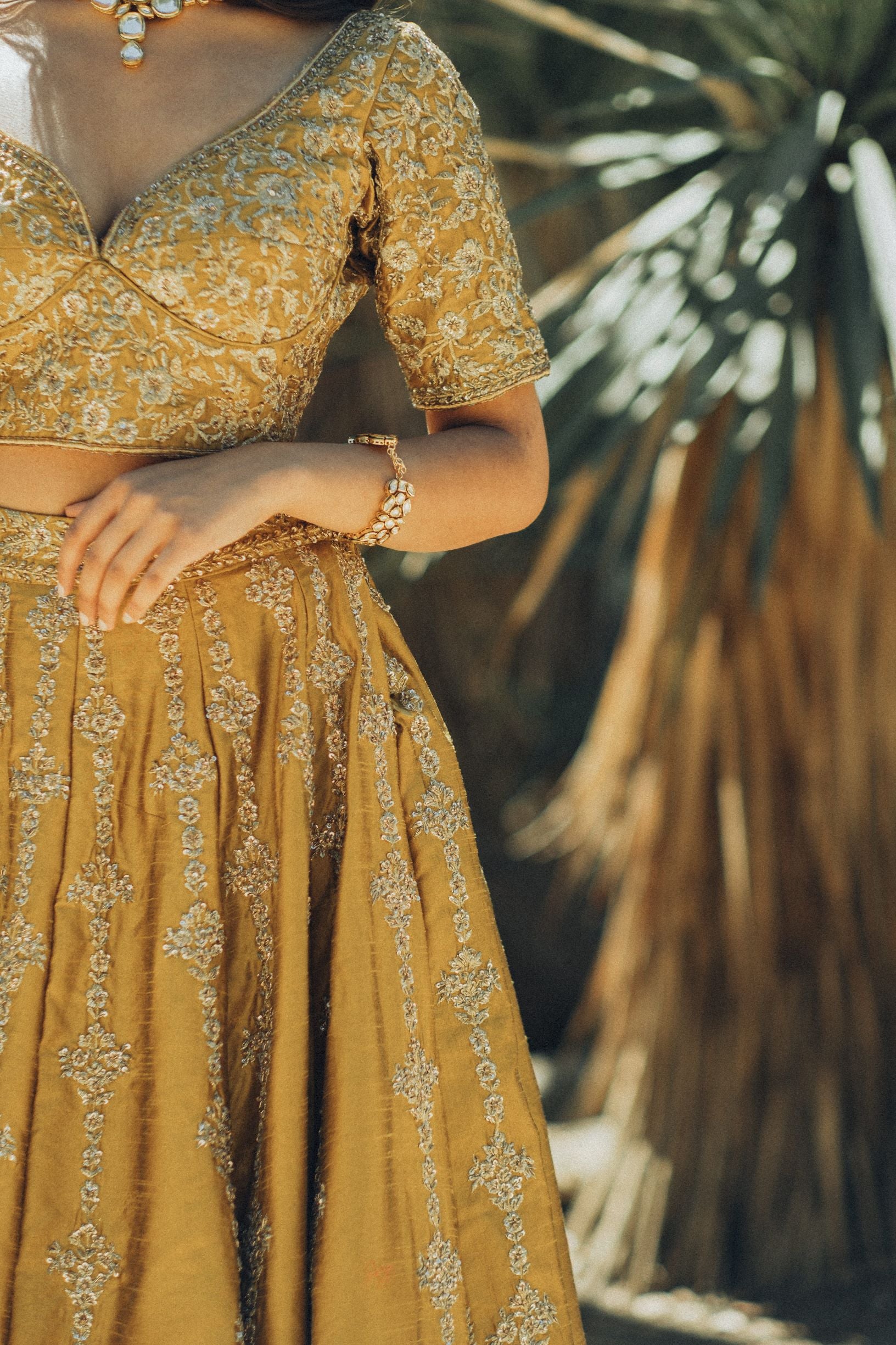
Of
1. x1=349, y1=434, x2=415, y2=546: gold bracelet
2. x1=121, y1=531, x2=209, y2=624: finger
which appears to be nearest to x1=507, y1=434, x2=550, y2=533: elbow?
x1=349, y1=434, x2=415, y2=546: gold bracelet

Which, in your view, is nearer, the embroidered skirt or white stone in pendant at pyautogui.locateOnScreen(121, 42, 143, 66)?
the embroidered skirt

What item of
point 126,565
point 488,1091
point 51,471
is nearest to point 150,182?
point 51,471

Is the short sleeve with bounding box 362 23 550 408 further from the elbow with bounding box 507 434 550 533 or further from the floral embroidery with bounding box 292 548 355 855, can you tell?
the floral embroidery with bounding box 292 548 355 855

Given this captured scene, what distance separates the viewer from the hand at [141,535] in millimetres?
968

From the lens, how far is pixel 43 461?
1097 mm

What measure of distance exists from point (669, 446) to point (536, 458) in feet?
4.34

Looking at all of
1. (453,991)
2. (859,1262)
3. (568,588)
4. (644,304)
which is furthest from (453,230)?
(568,588)

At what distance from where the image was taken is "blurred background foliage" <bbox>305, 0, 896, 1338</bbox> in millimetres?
2650

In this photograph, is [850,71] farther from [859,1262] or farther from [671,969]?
[859,1262]

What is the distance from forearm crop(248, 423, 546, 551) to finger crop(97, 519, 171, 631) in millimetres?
95

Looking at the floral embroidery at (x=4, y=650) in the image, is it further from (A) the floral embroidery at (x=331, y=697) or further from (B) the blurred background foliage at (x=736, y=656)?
(B) the blurred background foliage at (x=736, y=656)

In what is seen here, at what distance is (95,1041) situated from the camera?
A: 1040 mm

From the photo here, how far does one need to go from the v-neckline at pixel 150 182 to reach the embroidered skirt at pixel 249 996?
21 centimetres

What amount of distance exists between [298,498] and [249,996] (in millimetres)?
362
